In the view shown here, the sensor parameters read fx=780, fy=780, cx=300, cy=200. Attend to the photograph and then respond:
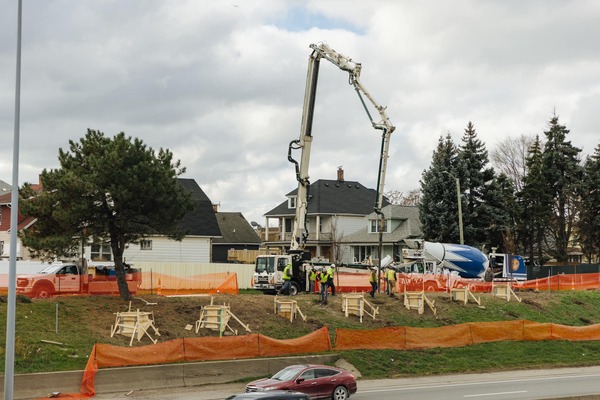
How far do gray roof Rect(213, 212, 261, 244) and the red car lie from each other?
53.9 m

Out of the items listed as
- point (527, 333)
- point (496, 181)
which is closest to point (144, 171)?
point (527, 333)

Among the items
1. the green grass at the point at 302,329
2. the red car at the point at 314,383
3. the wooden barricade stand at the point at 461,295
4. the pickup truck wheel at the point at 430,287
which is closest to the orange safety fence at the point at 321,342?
the green grass at the point at 302,329

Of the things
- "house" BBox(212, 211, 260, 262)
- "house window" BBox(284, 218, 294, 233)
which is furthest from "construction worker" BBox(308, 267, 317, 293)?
"house window" BBox(284, 218, 294, 233)

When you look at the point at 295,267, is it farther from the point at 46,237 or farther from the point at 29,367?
the point at 29,367

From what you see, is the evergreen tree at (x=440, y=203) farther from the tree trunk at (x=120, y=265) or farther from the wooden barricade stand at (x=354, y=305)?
the tree trunk at (x=120, y=265)

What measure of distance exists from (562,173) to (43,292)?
49.3 m

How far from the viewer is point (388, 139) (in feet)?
137

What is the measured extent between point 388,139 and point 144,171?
15.5 metres

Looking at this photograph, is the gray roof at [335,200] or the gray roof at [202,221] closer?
the gray roof at [202,221]

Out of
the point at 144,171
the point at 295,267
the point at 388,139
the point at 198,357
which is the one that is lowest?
the point at 198,357

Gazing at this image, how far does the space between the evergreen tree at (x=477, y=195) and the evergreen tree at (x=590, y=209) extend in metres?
8.03

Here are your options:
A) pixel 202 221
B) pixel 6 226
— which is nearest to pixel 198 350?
pixel 6 226

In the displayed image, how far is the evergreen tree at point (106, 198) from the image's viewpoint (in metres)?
30.3

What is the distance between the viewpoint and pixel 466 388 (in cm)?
2658
